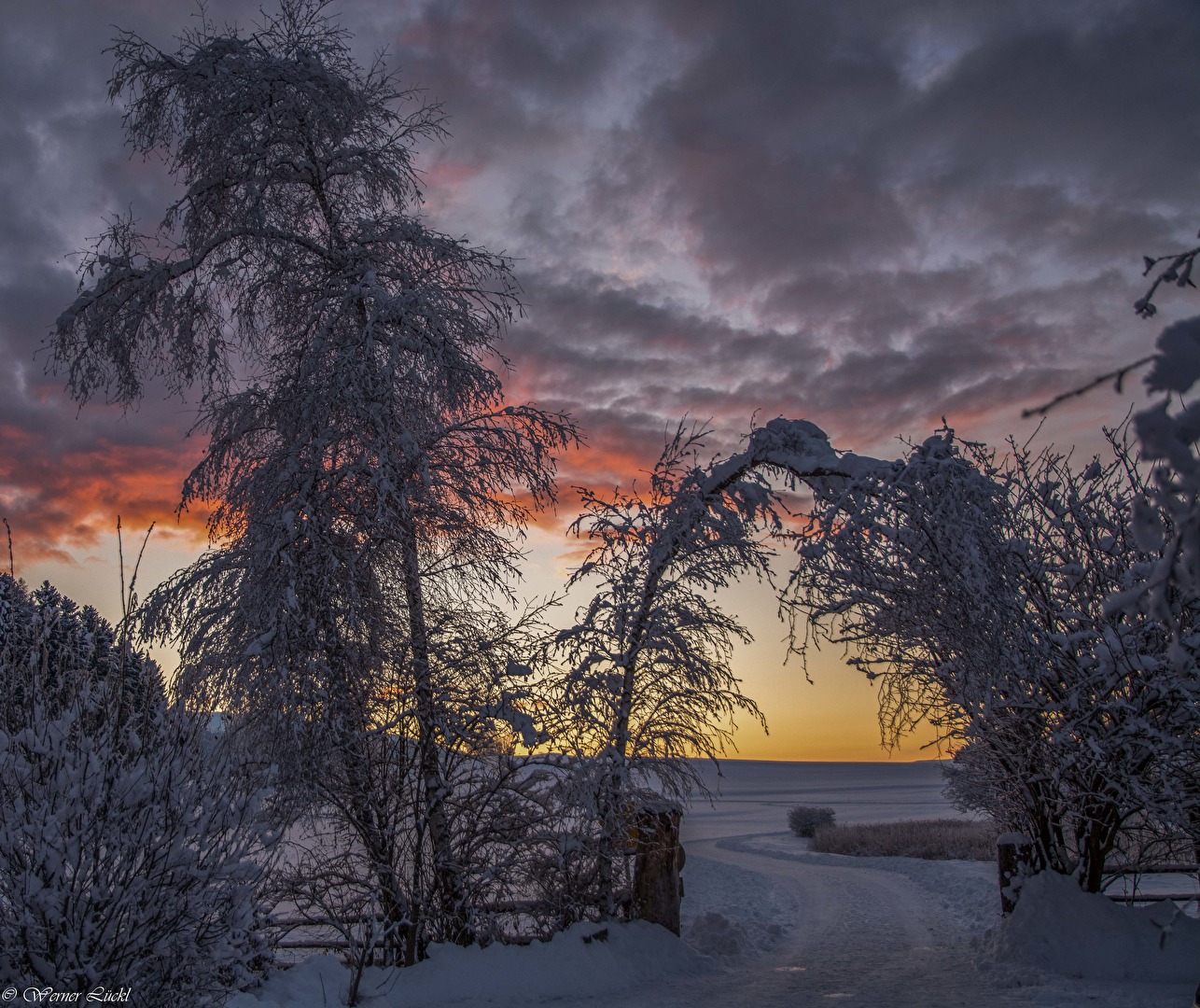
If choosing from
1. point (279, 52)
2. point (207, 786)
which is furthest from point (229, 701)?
point (279, 52)

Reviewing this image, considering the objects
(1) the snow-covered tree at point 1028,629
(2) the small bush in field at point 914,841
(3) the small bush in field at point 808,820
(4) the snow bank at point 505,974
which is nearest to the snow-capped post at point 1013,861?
(1) the snow-covered tree at point 1028,629

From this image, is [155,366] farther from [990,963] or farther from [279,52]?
[990,963]

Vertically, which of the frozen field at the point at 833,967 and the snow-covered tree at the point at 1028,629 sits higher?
the snow-covered tree at the point at 1028,629

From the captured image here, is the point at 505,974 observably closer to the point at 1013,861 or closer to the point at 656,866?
the point at 656,866

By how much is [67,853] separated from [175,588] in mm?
4530

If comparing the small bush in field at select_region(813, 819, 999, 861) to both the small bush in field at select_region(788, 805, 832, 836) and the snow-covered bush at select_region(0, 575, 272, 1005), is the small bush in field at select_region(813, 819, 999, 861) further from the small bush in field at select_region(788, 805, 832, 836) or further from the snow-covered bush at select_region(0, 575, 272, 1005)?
the snow-covered bush at select_region(0, 575, 272, 1005)

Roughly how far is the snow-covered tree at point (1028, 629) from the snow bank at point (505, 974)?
3.55 meters

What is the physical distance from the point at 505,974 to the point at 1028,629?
5.82 meters

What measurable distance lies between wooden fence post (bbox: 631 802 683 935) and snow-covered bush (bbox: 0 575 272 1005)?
4582mm

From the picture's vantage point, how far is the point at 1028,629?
7.75m

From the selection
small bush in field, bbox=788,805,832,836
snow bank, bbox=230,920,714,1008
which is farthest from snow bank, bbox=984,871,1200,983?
small bush in field, bbox=788,805,832,836

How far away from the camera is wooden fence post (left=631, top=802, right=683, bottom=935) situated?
9.07m

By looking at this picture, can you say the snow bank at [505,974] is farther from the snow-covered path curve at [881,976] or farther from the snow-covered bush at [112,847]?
the snow-covered bush at [112,847]

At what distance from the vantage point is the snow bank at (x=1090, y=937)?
24.2 feet
